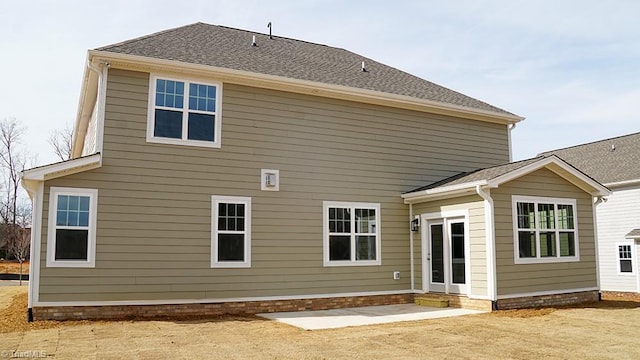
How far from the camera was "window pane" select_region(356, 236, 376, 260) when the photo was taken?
1246 centimetres

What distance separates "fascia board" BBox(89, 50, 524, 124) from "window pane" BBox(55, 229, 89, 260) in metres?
3.41

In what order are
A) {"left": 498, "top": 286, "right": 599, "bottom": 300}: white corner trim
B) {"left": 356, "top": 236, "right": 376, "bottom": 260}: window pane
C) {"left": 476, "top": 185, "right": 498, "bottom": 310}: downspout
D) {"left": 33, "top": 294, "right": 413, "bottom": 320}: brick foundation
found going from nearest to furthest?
{"left": 33, "top": 294, "right": 413, "bottom": 320}: brick foundation → {"left": 476, "top": 185, "right": 498, "bottom": 310}: downspout → {"left": 498, "top": 286, "right": 599, "bottom": 300}: white corner trim → {"left": 356, "top": 236, "right": 376, "bottom": 260}: window pane

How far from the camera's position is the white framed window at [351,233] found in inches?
478

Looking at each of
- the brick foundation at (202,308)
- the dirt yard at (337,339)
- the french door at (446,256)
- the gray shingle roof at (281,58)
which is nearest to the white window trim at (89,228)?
the brick foundation at (202,308)

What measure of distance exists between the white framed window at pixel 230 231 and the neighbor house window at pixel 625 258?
13835mm

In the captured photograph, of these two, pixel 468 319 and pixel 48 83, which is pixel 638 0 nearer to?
pixel 468 319

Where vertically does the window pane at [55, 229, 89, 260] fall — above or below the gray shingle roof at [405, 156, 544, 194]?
below

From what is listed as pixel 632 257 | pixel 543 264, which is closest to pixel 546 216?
pixel 543 264

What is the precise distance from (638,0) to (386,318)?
312 inches

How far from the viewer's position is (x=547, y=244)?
11992 millimetres

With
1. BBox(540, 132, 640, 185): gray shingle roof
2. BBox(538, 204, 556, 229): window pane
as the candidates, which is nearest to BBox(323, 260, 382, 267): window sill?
BBox(538, 204, 556, 229): window pane

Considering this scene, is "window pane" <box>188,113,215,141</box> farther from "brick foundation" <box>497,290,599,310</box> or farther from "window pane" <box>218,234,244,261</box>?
"brick foundation" <box>497,290,599,310</box>

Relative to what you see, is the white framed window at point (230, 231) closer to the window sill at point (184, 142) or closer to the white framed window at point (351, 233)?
the window sill at point (184, 142)

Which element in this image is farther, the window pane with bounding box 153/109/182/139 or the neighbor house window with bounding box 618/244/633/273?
the neighbor house window with bounding box 618/244/633/273
